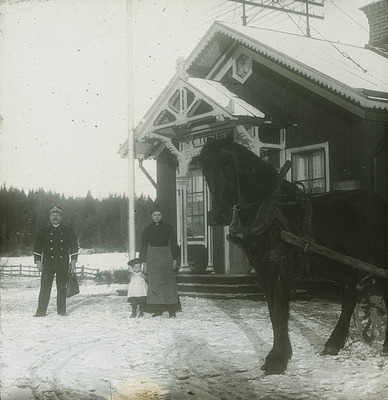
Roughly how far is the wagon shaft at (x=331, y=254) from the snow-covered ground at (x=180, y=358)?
908mm

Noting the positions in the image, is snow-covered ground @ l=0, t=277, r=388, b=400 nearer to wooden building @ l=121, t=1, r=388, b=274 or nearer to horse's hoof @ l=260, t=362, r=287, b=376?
horse's hoof @ l=260, t=362, r=287, b=376

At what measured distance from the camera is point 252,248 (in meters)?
5.74

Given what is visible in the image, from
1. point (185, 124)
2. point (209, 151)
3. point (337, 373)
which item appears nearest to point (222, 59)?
point (185, 124)

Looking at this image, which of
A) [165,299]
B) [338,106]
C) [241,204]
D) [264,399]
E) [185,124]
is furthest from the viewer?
[185,124]

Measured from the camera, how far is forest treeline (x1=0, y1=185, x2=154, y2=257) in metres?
6.85

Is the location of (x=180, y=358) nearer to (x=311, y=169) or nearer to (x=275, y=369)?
(x=275, y=369)

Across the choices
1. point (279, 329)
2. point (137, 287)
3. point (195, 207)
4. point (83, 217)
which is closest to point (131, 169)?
point (83, 217)

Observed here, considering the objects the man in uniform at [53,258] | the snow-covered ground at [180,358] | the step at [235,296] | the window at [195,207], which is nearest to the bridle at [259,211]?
the snow-covered ground at [180,358]

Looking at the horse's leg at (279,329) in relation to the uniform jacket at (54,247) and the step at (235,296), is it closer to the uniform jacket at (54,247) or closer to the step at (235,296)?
the uniform jacket at (54,247)

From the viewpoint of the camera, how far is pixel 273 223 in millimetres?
5699

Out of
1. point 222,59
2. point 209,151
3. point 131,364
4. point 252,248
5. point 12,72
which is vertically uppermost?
point 222,59

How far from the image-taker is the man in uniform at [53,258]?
33.3 feet

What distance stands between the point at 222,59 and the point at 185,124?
72.6 inches

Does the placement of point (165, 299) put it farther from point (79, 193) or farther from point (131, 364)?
point (131, 364)
